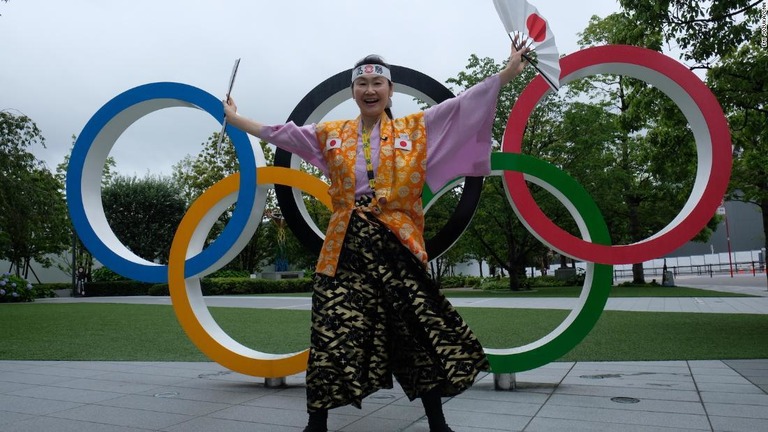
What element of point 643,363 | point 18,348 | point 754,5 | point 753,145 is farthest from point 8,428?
point 753,145

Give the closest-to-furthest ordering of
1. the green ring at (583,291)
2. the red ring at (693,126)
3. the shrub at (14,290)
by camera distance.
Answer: the red ring at (693,126) < the green ring at (583,291) < the shrub at (14,290)

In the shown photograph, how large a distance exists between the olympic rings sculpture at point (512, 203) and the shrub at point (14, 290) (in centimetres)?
1696

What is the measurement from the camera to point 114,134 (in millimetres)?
5113

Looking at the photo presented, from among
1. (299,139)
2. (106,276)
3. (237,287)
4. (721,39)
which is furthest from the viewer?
(106,276)

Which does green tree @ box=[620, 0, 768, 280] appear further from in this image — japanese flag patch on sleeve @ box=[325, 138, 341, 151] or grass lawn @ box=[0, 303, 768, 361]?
japanese flag patch on sleeve @ box=[325, 138, 341, 151]

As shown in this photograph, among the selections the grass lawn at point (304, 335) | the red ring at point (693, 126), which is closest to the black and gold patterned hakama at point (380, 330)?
the red ring at point (693, 126)

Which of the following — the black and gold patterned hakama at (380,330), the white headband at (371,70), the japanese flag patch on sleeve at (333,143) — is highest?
the white headband at (371,70)

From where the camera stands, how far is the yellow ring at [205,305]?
4426mm

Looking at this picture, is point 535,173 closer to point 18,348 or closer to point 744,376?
point 744,376

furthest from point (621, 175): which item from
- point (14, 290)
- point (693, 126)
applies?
point (14, 290)

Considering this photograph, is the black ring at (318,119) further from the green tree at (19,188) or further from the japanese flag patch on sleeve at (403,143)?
the green tree at (19,188)

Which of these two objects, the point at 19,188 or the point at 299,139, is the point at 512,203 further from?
the point at 19,188

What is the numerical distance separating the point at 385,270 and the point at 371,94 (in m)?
0.99

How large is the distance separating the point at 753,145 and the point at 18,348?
43.7ft
